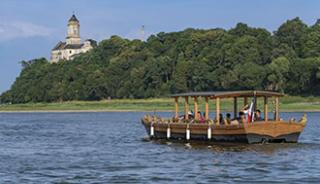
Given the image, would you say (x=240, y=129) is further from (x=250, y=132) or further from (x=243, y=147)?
(x=243, y=147)

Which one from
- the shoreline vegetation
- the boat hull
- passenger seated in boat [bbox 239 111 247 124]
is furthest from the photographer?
the shoreline vegetation

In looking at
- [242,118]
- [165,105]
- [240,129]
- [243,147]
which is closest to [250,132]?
[240,129]

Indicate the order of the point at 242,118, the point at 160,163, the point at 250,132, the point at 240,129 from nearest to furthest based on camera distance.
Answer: the point at 160,163 < the point at 250,132 < the point at 240,129 < the point at 242,118

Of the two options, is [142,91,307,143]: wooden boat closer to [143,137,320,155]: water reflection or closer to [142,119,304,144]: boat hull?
[142,119,304,144]: boat hull

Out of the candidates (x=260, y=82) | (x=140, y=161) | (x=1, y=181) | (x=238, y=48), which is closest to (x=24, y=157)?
(x=140, y=161)

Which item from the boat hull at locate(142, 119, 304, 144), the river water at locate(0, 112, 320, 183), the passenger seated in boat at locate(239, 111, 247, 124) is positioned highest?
the passenger seated in boat at locate(239, 111, 247, 124)

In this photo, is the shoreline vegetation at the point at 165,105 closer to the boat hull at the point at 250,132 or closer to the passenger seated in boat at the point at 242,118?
the boat hull at the point at 250,132

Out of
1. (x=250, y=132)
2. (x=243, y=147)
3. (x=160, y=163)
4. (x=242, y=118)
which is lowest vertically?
(x=160, y=163)

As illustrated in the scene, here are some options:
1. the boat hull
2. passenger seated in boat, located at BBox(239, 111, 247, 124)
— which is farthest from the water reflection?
passenger seated in boat, located at BBox(239, 111, 247, 124)

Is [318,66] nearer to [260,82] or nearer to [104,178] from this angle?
[260,82]

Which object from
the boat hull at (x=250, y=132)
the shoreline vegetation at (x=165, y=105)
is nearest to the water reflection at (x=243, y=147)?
the boat hull at (x=250, y=132)

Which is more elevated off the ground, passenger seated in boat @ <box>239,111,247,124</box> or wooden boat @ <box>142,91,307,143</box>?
passenger seated in boat @ <box>239,111,247,124</box>

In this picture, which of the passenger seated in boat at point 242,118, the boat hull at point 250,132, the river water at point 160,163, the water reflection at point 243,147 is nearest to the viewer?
the river water at point 160,163

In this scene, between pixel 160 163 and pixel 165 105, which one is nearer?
pixel 160 163
